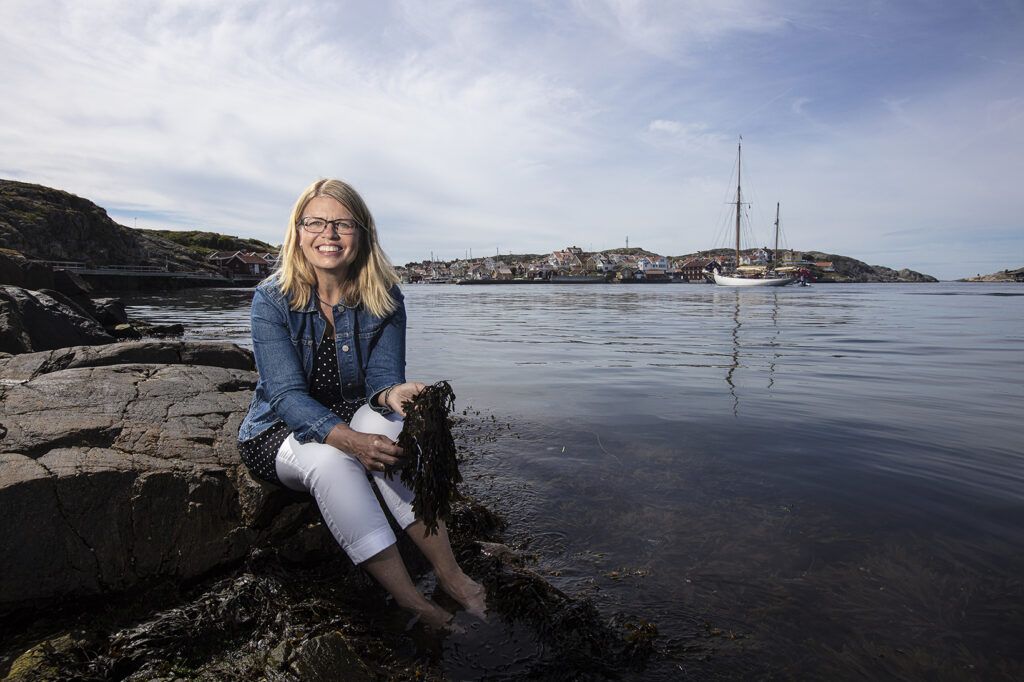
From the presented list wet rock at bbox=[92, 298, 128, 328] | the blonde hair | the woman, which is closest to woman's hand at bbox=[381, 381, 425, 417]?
the woman

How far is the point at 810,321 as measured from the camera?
26.1 meters

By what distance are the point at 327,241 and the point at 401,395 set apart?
1164 mm

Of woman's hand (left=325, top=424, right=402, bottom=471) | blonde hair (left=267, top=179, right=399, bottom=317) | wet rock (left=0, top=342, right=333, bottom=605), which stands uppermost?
blonde hair (left=267, top=179, right=399, bottom=317)

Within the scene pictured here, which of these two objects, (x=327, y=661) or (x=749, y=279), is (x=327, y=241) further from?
(x=749, y=279)

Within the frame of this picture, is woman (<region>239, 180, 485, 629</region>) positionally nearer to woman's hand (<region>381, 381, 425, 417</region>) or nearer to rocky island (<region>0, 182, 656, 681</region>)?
woman's hand (<region>381, 381, 425, 417</region>)

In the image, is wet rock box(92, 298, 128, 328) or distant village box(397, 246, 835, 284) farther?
distant village box(397, 246, 835, 284)

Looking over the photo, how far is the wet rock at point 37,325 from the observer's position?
9137mm

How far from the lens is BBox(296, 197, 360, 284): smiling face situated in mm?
3643

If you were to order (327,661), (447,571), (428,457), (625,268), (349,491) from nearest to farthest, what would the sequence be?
(327,661), (349,491), (428,457), (447,571), (625,268)

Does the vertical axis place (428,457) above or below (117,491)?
above

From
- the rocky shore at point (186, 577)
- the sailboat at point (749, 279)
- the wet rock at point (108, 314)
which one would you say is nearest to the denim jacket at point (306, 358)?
the rocky shore at point (186, 577)

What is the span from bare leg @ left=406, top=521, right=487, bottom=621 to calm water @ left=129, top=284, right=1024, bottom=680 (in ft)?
0.86

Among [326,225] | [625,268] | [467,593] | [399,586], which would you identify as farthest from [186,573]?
[625,268]

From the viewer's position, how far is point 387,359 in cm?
371
